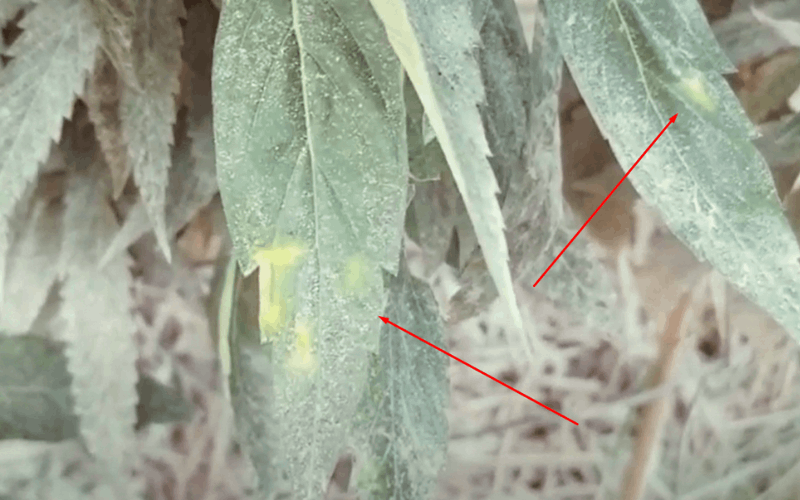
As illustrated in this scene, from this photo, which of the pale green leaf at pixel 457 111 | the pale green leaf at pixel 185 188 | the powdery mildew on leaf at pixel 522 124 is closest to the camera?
the pale green leaf at pixel 457 111

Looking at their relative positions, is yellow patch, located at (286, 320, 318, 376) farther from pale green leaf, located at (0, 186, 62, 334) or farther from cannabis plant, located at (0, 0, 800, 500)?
pale green leaf, located at (0, 186, 62, 334)

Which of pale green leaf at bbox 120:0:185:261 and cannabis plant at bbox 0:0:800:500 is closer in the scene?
cannabis plant at bbox 0:0:800:500

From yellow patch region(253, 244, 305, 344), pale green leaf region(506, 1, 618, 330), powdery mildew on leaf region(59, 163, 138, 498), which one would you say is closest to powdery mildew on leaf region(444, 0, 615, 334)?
pale green leaf region(506, 1, 618, 330)

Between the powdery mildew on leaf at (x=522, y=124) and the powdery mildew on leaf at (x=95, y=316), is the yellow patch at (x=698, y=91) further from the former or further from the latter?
the powdery mildew on leaf at (x=95, y=316)

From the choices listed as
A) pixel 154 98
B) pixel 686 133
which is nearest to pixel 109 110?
pixel 154 98

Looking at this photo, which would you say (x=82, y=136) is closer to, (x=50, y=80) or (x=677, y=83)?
(x=50, y=80)

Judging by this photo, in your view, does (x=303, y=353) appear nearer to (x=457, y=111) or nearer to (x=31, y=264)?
(x=457, y=111)

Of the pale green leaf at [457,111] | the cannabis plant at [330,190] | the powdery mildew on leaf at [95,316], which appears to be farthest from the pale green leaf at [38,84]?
the pale green leaf at [457,111]
